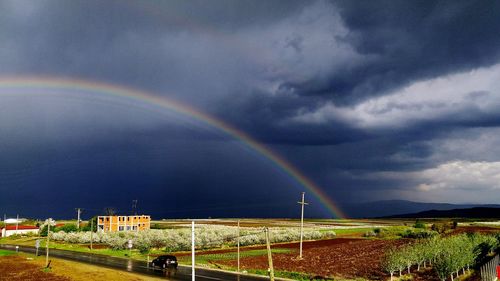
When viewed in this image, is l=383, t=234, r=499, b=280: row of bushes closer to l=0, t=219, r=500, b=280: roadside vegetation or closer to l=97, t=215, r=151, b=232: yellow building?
l=0, t=219, r=500, b=280: roadside vegetation

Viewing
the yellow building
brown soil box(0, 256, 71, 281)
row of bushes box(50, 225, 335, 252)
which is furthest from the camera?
the yellow building

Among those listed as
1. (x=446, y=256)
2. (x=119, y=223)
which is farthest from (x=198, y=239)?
(x=446, y=256)

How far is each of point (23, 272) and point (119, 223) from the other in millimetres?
96180

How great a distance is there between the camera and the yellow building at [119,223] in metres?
153

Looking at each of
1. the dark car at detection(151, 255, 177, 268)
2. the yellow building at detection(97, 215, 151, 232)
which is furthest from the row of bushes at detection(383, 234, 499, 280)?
the yellow building at detection(97, 215, 151, 232)

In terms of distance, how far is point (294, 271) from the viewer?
5744cm

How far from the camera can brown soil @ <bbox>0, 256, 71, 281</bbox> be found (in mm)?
54344

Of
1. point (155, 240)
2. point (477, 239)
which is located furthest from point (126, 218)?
point (477, 239)

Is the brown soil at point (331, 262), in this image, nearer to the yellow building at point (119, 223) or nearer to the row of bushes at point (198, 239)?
the row of bushes at point (198, 239)

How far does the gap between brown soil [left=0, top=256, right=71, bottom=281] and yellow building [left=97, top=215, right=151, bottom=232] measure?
7912cm

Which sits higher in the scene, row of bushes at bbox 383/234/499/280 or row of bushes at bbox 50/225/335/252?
row of bushes at bbox 383/234/499/280

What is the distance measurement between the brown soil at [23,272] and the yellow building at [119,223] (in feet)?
260

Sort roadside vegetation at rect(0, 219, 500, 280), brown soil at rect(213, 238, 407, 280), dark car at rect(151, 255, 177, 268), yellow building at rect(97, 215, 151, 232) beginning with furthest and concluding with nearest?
yellow building at rect(97, 215, 151, 232), dark car at rect(151, 255, 177, 268), brown soil at rect(213, 238, 407, 280), roadside vegetation at rect(0, 219, 500, 280)

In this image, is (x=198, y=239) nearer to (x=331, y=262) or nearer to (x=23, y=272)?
(x=331, y=262)
